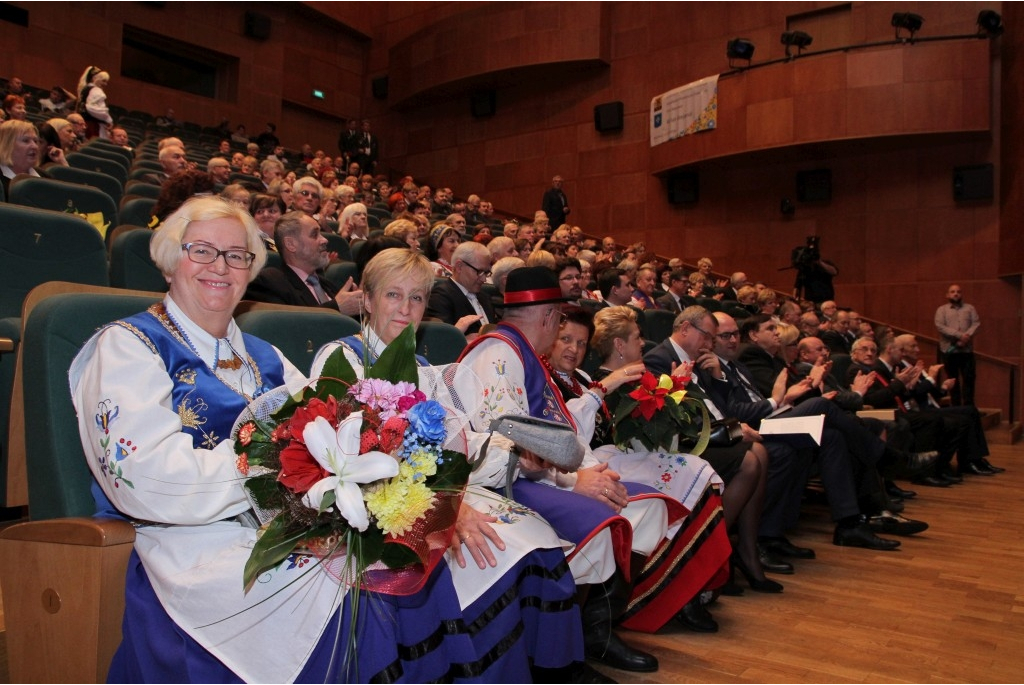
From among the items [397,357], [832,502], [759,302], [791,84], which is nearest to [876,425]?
[832,502]

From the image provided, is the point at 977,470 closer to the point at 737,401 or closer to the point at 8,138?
the point at 737,401

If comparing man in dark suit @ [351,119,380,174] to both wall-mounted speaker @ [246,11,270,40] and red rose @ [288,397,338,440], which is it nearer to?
wall-mounted speaker @ [246,11,270,40]

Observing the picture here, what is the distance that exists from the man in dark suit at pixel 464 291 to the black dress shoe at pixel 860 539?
1.74 m

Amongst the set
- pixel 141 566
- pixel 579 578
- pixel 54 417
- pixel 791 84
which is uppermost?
pixel 791 84

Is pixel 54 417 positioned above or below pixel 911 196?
below

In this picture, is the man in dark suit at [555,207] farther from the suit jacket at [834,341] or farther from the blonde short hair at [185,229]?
the blonde short hair at [185,229]

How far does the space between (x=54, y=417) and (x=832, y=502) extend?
9.66ft

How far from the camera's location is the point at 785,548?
3.12 meters

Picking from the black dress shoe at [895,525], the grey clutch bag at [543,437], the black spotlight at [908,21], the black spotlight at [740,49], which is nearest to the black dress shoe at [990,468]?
the black dress shoe at [895,525]

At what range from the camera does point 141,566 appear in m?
1.19

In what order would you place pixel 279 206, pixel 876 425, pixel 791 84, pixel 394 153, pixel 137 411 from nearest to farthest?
pixel 137 411
pixel 279 206
pixel 876 425
pixel 791 84
pixel 394 153

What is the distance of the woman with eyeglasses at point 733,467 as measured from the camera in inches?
106

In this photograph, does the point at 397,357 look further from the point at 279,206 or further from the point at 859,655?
the point at 279,206

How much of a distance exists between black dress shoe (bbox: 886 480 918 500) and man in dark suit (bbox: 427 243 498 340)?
2537mm
